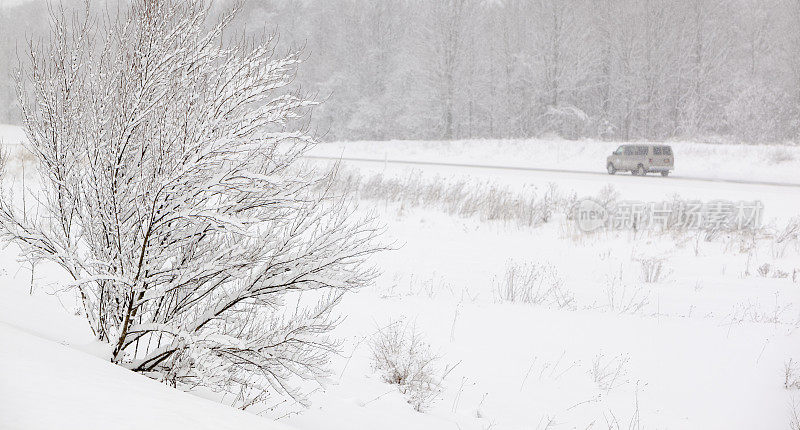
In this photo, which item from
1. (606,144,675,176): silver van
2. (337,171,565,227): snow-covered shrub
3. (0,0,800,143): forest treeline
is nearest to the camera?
(337,171,565,227): snow-covered shrub

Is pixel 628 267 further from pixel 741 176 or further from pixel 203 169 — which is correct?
pixel 741 176

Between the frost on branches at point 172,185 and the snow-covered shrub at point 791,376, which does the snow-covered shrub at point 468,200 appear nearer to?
the snow-covered shrub at point 791,376

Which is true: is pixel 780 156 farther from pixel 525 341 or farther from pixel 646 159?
pixel 525 341

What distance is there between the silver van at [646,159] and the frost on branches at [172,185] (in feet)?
73.0

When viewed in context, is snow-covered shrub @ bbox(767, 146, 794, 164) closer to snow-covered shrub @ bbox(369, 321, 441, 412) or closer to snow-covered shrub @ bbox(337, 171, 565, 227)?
snow-covered shrub @ bbox(337, 171, 565, 227)

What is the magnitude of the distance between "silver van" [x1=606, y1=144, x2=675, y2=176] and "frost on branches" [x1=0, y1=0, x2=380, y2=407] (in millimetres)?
22237

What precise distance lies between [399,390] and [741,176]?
2402 centimetres

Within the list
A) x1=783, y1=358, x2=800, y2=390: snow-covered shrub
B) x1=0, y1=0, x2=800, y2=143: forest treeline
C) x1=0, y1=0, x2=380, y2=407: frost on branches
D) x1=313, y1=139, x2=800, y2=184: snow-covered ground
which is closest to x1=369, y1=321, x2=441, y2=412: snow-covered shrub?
x1=0, y1=0, x2=380, y2=407: frost on branches

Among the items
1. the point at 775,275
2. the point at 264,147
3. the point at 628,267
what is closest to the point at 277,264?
the point at 264,147

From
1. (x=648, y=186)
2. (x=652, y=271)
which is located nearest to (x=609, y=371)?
(x=652, y=271)

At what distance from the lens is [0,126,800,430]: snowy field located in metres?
2.39

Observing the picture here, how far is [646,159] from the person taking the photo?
941 inches

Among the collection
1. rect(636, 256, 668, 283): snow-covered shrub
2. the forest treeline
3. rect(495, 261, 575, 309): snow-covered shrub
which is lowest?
rect(495, 261, 575, 309): snow-covered shrub

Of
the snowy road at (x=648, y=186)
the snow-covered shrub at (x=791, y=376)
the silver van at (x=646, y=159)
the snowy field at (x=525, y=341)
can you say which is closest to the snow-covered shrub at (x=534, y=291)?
the snowy field at (x=525, y=341)
